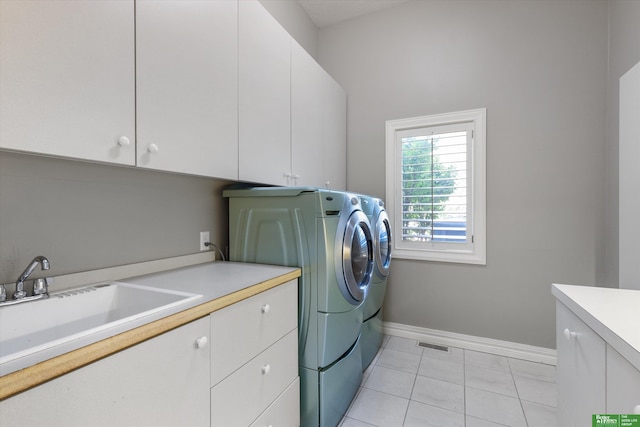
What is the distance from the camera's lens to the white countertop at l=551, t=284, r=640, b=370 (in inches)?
29.5

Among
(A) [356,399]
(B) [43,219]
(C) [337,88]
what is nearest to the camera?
(B) [43,219]

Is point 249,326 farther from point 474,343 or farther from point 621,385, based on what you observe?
point 474,343

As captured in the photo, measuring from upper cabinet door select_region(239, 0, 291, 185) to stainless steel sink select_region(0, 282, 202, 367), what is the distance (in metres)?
0.72

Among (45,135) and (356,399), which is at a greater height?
(45,135)

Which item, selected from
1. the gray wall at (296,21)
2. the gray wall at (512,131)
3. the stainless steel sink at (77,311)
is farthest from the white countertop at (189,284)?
the gray wall at (296,21)

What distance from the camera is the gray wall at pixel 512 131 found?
216cm

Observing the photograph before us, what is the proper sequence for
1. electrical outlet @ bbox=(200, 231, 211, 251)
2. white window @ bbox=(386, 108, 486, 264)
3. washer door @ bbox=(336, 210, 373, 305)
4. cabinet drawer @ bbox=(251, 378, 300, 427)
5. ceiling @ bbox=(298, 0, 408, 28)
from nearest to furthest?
1. cabinet drawer @ bbox=(251, 378, 300, 427)
2. washer door @ bbox=(336, 210, 373, 305)
3. electrical outlet @ bbox=(200, 231, 211, 251)
4. white window @ bbox=(386, 108, 486, 264)
5. ceiling @ bbox=(298, 0, 408, 28)

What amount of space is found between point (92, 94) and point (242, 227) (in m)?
0.96

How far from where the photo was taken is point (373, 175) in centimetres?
284

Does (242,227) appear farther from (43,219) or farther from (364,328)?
(364,328)

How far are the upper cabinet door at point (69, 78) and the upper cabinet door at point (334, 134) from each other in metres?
1.63

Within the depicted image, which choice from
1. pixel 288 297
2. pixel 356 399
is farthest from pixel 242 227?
pixel 356 399

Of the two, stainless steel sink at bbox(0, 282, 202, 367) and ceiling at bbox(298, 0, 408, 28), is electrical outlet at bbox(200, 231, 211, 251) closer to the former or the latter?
stainless steel sink at bbox(0, 282, 202, 367)

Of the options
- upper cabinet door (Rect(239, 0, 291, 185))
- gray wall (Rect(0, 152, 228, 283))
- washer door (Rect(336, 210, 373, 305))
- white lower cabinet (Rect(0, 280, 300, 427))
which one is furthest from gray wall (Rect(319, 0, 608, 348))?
gray wall (Rect(0, 152, 228, 283))
